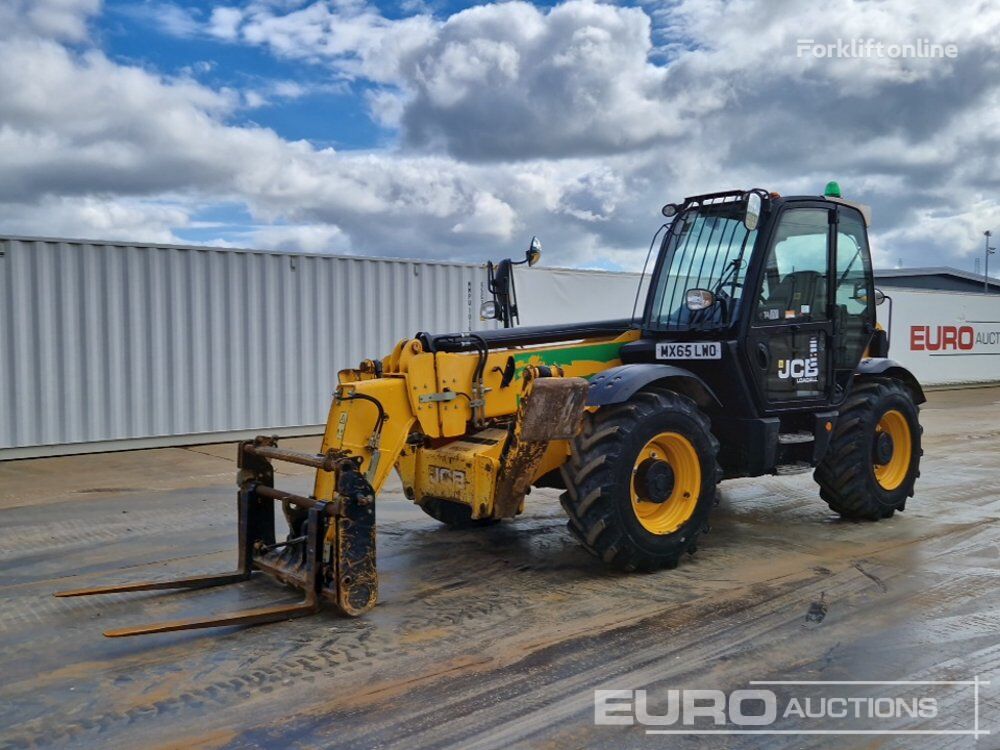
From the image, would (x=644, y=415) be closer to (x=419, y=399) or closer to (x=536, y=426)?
(x=536, y=426)

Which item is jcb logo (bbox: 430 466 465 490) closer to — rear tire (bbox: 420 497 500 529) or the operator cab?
rear tire (bbox: 420 497 500 529)

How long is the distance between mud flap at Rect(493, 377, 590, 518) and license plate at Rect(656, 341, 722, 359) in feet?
4.19

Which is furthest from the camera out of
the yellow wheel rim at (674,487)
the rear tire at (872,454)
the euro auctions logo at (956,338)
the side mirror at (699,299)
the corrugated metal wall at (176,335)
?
the euro auctions logo at (956,338)

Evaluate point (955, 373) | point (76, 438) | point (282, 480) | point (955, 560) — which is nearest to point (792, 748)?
point (955, 560)

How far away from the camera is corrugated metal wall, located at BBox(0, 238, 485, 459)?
36.7ft

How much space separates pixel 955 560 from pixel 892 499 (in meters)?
1.26

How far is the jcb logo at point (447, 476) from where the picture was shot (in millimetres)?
5531

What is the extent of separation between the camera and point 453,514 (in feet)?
22.9

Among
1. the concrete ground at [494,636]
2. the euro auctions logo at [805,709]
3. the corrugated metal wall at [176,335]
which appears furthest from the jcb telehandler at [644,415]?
the corrugated metal wall at [176,335]

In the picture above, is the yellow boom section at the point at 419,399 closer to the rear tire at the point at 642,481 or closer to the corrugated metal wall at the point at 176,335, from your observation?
the rear tire at the point at 642,481

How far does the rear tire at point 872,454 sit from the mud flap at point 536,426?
268cm

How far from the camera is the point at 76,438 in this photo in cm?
1151

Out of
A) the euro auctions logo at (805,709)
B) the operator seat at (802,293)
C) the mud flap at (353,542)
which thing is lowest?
the euro auctions logo at (805,709)

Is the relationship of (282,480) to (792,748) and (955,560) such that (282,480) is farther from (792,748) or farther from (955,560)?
(792,748)
